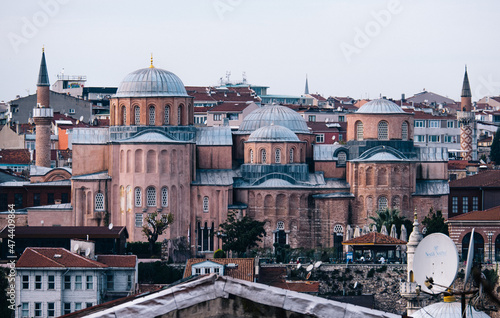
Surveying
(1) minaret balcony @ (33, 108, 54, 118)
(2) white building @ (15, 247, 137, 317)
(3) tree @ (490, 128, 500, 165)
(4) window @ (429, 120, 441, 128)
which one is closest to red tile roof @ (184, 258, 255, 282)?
(2) white building @ (15, 247, 137, 317)

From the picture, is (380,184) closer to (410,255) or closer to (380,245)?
(380,245)

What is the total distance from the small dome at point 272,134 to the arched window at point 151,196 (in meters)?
5.94

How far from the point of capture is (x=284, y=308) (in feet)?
34.7

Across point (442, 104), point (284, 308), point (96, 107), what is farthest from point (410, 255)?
point (442, 104)

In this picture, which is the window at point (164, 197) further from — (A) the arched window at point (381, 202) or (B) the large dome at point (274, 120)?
(A) the arched window at point (381, 202)

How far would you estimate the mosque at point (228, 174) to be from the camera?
59000mm

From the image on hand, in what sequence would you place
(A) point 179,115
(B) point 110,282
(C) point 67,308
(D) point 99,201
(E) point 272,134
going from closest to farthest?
(C) point 67,308
(B) point 110,282
(D) point 99,201
(A) point 179,115
(E) point 272,134

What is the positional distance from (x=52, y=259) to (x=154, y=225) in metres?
11.2

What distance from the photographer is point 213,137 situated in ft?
205

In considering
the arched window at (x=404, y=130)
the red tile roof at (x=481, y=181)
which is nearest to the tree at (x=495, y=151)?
the red tile roof at (x=481, y=181)

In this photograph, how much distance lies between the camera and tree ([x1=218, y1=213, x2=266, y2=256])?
187 feet

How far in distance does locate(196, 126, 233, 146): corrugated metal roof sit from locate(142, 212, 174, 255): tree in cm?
527

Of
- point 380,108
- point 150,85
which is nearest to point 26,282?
point 150,85

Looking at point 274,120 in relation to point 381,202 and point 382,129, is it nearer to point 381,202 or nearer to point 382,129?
point 382,129
